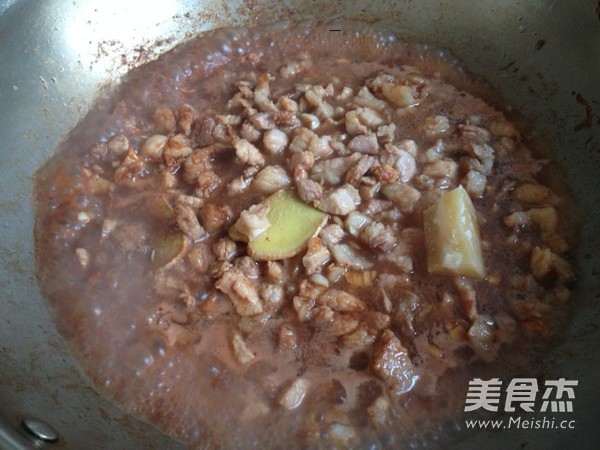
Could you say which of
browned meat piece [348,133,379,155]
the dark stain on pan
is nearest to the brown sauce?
browned meat piece [348,133,379,155]

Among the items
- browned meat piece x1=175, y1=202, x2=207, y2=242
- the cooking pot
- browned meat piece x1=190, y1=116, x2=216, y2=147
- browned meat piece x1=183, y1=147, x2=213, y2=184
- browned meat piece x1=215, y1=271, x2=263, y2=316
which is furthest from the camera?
browned meat piece x1=190, y1=116, x2=216, y2=147

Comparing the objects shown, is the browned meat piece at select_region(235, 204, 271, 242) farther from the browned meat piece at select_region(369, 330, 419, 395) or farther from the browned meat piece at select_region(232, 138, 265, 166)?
the browned meat piece at select_region(369, 330, 419, 395)

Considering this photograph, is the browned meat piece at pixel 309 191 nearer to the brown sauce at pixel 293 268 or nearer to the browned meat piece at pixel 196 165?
the brown sauce at pixel 293 268

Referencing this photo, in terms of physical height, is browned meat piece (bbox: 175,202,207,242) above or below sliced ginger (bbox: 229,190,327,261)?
above

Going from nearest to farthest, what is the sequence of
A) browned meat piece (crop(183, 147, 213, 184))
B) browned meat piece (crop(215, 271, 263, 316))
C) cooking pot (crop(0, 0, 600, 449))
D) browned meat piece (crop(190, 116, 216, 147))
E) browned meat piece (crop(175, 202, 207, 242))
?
cooking pot (crop(0, 0, 600, 449))
browned meat piece (crop(215, 271, 263, 316))
browned meat piece (crop(175, 202, 207, 242))
browned meat piece (crop(183, 147, 213, 184))
browned meat piece (crop(190, 116, 216, 147))

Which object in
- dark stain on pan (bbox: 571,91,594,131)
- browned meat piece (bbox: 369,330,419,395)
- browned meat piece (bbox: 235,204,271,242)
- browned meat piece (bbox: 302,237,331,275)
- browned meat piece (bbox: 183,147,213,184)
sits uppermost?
browned meat piece (bbox: 183,147,213,184)

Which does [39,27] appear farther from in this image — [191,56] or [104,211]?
[104,211]

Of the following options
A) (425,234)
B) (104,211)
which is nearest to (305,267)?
(425,234)

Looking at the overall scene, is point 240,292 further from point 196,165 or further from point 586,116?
point 586,116

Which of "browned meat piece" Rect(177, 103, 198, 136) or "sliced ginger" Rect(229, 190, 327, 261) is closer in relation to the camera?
"sliced ginger" Rect(229, 190, 327, 261)
